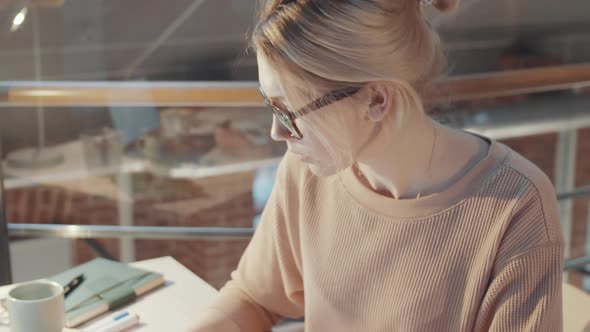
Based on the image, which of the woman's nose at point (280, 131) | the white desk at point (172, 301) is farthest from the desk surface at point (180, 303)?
the woman's nose at point (280, 131)

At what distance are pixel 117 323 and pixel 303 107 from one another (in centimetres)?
48

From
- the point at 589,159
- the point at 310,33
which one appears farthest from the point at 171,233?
the point at 589,159

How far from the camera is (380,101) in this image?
108 cm

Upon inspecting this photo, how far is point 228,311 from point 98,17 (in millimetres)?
3291

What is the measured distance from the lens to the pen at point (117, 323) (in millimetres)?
1239

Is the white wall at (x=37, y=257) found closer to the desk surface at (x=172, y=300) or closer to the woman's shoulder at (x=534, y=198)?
the desk surface at (x=172, y=300)

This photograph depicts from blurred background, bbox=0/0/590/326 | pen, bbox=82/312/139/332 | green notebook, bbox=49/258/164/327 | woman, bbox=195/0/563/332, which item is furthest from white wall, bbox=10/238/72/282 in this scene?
woman, bbox=195/0/563/332

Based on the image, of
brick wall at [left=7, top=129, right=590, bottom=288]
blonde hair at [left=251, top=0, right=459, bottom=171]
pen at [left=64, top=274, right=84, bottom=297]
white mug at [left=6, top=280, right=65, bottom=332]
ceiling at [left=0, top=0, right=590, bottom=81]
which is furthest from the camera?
brick wall at [left=7, top=129, right=590, bottom=288]

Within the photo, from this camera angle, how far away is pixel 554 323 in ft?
3.47

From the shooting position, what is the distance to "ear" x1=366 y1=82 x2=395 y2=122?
3.50 feet

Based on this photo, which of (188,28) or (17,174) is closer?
(17,174)

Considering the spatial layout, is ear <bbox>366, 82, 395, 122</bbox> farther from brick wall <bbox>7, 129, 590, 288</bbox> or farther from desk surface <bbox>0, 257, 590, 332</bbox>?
brick wall <bbox>7, 129, 590, 288</bbox>

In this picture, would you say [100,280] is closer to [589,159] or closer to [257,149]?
[257,149]

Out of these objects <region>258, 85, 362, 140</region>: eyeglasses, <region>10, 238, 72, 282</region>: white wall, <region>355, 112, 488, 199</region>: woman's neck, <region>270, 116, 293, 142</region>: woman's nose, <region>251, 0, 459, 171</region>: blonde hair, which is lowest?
<region>10, 238, 72, 282</region>: white wall
